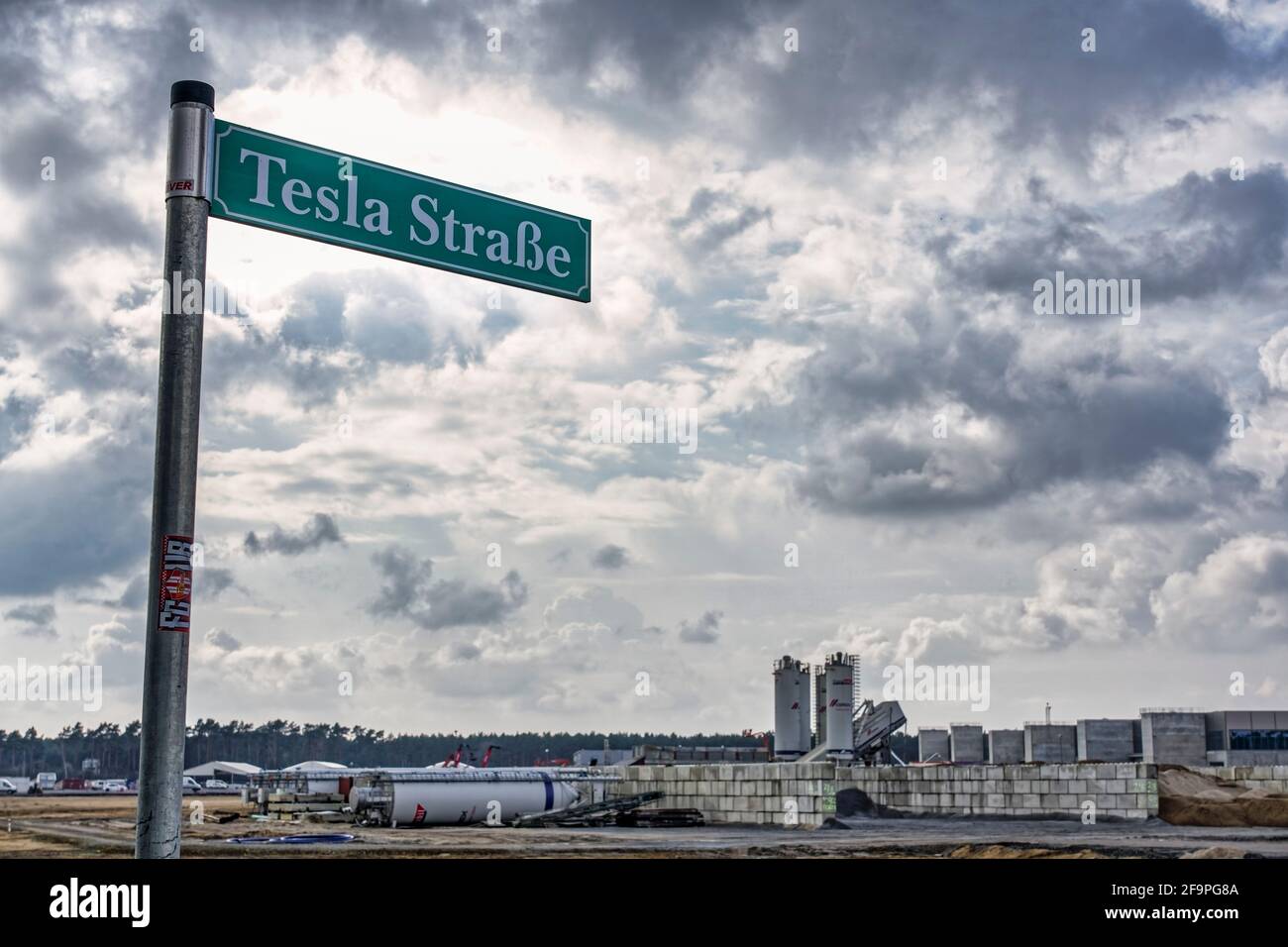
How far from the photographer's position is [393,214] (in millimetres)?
8750

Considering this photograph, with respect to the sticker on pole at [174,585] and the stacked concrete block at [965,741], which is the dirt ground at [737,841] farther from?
the stacked concrete block at [965,741]

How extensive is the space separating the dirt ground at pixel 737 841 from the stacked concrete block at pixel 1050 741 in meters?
65.8

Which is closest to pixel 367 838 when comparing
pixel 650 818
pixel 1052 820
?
pixel 650 818

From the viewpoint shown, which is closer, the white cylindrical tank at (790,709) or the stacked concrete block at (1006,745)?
the white cylindrical tank at (790,709)

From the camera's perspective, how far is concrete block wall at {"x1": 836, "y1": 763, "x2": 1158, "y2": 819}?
1583 inches

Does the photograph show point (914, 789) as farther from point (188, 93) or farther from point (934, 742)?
point (934, 742)

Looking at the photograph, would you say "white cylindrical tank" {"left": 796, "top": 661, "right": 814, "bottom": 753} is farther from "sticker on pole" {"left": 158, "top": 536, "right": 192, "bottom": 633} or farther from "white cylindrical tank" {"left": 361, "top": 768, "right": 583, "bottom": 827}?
"sticker on pole" {"left": 158, "top": 536, "right": 192, "bottom": 633}

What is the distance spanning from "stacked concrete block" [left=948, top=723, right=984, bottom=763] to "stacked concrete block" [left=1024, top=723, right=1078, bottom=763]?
6984 millimetres

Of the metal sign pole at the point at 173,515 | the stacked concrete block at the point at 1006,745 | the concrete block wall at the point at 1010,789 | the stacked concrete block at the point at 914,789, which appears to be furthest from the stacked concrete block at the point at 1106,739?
the metal sign pole at the point at 173,515

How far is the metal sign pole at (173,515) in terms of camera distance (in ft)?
24.4
